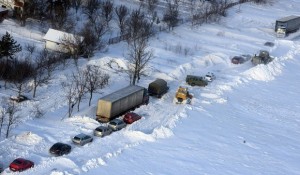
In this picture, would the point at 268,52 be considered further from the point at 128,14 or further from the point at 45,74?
the point at 45,74

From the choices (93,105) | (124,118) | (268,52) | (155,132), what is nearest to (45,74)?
(93,105)

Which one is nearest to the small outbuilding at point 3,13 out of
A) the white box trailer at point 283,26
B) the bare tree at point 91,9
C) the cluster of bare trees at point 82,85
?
the bare tree at point 91,9

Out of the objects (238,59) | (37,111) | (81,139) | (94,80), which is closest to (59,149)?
(81,139)

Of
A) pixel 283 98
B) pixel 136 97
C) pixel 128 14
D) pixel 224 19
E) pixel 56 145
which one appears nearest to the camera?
pixel 56 145

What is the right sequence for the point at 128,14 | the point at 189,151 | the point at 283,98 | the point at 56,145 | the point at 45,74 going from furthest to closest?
the point at 128,14, the point at 283,98, the point at 45,74, the point at 189,151, the point at 56,145

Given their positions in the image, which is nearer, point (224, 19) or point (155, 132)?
point (155, 132)

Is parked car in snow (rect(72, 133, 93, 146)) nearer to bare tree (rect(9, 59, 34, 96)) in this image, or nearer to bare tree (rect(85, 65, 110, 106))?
bare tree (rect(85, 65, 110, 106))
